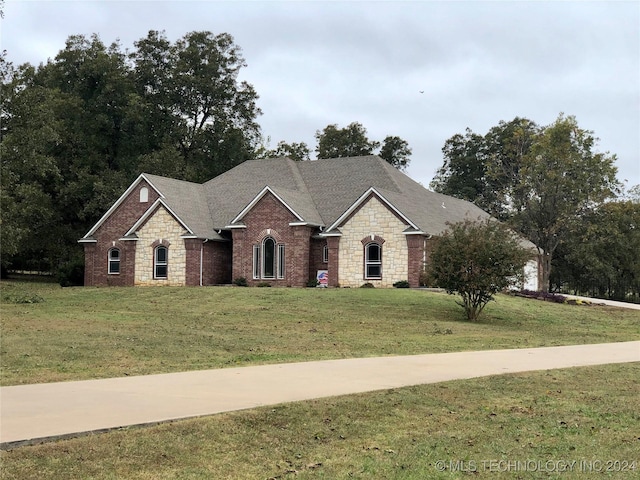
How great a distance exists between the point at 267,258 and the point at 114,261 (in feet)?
34.3

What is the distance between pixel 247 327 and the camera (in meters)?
21.1

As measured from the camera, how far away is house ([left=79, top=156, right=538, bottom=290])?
120 feet

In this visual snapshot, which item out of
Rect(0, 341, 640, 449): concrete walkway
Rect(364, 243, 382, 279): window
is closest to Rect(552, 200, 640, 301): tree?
Rect(364, 243, 382, 279): window

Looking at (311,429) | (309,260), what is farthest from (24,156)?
(311,429)

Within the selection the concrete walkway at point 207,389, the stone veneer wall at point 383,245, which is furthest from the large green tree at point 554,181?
the concrete walkway at point 207,389

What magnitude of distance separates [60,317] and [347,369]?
12.8m

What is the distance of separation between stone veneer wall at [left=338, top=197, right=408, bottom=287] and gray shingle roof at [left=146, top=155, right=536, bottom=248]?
4.28ft

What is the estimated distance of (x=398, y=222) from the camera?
3597 centimetres

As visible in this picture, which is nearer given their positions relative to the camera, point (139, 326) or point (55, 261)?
point (139, 326)

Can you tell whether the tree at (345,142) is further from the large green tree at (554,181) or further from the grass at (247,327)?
the grass at (247,327)

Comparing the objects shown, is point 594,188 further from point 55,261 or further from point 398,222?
point 55,261

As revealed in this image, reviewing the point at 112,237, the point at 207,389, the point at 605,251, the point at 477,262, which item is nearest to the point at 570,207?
the point at 605,251

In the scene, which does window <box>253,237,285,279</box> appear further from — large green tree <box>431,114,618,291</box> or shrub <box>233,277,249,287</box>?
large green tree <box>431,114,618,291</box>

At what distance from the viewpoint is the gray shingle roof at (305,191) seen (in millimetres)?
39875
